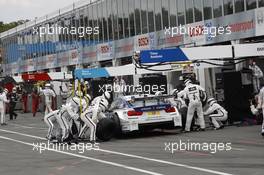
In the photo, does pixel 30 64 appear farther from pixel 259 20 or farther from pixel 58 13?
pixel 259 20

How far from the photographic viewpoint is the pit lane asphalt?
10695 millimetres

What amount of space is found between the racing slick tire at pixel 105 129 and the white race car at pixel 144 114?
0.28m

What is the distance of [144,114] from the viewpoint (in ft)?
56.1

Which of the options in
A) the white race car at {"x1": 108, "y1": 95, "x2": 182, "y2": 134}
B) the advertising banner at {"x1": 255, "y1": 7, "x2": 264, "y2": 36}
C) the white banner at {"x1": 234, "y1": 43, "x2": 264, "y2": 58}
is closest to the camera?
the white race car at {"x1": 108, "y1": 95, "x2": 182, "y2": 134}

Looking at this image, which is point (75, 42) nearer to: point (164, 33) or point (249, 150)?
point (164, 33)

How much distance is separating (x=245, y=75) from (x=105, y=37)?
25278 millimetres

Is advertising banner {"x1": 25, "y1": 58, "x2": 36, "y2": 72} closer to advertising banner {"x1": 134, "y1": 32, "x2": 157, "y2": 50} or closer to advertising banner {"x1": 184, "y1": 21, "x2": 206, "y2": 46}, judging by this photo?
advertising banner {"x1": 134, "y1": 32, "x2": 157, "y2": 50}

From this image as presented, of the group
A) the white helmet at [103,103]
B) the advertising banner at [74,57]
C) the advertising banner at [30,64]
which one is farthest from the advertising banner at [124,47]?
the white helmet at [103,103]

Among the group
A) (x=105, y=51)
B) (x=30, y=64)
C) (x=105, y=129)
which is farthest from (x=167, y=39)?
(x=30, y=64)

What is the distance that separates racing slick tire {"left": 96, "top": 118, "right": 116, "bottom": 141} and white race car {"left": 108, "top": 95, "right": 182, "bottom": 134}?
28cm

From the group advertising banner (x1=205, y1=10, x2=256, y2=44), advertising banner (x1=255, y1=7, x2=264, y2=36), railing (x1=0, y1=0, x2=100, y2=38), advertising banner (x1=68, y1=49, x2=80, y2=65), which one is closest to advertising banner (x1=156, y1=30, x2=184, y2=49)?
advertising banner (x1=205, y1=10, x2=256, y2=44)

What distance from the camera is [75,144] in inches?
632

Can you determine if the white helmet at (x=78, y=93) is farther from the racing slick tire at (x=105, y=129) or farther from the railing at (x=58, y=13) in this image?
the railing at (x=58, y=13)

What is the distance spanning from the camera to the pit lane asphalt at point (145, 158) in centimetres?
1070
